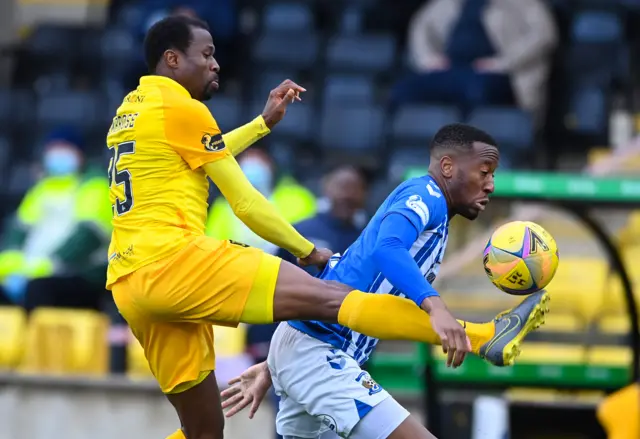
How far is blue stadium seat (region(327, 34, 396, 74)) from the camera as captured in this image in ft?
41.9

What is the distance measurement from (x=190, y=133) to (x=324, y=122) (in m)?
6.58

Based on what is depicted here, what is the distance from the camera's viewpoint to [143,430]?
965cm

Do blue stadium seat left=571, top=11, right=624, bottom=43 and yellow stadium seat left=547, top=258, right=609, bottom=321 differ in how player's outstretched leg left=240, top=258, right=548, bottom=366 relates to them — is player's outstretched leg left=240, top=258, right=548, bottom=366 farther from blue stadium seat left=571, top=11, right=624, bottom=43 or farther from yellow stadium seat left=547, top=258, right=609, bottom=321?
blue stadium seat left=571, top=11, right=624, bottom=43

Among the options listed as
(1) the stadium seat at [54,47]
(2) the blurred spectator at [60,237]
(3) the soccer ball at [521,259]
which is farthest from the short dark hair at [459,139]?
(1) the stadium seat at [54,47]

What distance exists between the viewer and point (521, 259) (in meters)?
5.54

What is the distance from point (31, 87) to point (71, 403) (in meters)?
5.26

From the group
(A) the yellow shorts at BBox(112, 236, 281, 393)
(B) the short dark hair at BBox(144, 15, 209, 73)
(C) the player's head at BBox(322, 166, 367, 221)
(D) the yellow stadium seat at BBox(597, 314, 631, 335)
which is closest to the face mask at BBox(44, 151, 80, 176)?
(C) the player's head at BBox(322, 166, 367, 221)

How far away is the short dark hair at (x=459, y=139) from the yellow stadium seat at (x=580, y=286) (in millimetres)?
3757

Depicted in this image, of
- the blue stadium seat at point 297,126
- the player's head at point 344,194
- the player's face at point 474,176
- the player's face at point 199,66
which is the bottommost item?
the player's head at point 344,194

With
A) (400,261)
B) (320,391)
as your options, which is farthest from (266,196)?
(400,261)

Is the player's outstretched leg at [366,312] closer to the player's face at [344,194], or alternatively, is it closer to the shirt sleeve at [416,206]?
the shirt sleeve at [416,206]

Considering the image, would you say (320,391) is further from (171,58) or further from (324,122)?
(324,122)

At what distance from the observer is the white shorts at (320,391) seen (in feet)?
17.6

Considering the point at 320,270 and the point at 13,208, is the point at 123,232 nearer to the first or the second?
the point at 320,270
